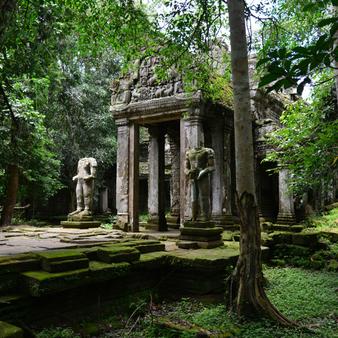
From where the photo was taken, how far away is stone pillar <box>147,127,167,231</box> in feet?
36.6

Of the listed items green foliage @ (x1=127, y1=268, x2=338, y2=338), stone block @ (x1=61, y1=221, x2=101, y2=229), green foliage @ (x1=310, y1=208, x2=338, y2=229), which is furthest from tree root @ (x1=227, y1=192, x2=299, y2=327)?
green foliage @ (x1=310, y1=208, x2=338, y2=229)

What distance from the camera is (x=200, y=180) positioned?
7.79m

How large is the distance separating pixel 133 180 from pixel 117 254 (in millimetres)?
4979

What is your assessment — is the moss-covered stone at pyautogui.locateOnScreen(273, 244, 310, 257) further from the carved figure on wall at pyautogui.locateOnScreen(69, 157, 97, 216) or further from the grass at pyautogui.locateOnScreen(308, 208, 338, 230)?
the carved figure on wall at pyautogui.locateOnScreen(69, 157, 97, 216)

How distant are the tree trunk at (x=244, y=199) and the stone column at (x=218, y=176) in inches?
235

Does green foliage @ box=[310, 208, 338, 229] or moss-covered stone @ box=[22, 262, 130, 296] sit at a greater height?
green foliage @ box=[310, 208, 338, 229]

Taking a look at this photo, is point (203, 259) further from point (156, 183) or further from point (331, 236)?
point (156, 183)

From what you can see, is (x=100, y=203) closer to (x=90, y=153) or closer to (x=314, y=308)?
(x=90, y=153)

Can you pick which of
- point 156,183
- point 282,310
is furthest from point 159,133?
point 282,310

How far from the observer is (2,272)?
170 inches

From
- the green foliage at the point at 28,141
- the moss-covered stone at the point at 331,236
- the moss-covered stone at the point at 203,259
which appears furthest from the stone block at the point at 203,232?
the green foliage at the point at 28,141

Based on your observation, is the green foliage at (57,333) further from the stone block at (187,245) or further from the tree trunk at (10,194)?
the tree trunk at (10,194)

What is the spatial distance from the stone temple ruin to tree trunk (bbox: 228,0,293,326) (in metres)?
4.12

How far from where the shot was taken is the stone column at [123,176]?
33.5 ft
